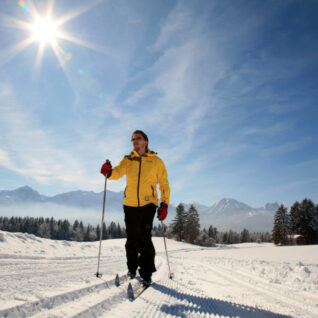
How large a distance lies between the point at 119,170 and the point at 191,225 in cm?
4984

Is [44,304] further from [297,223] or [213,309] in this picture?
[297,223]

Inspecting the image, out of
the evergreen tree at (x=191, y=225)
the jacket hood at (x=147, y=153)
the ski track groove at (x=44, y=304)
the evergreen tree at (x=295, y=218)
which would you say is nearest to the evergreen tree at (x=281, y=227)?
the evergreen tree at (x=295, y=218)

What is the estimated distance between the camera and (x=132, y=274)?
154 inches

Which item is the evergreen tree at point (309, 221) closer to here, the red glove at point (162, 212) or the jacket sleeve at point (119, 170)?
the red glove at point (162, 212)

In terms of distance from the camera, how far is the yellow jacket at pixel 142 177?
406 centimetres

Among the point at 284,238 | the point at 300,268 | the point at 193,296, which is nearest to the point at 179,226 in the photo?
the point at 284,238

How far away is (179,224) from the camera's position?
5294 cm

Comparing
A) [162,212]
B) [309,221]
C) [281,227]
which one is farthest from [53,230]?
[162,212]

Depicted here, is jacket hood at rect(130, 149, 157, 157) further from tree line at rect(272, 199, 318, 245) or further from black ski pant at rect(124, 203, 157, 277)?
tree line at rect(272, 199, 318, 245)

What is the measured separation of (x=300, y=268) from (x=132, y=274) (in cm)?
493

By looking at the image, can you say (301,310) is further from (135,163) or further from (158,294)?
(135,163)

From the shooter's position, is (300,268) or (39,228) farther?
(39,228)

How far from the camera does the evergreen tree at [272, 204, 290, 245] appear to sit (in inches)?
1923

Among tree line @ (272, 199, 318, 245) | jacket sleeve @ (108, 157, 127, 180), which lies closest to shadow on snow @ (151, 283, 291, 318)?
jacket sleeve @ (108, 157, 127, 180)
